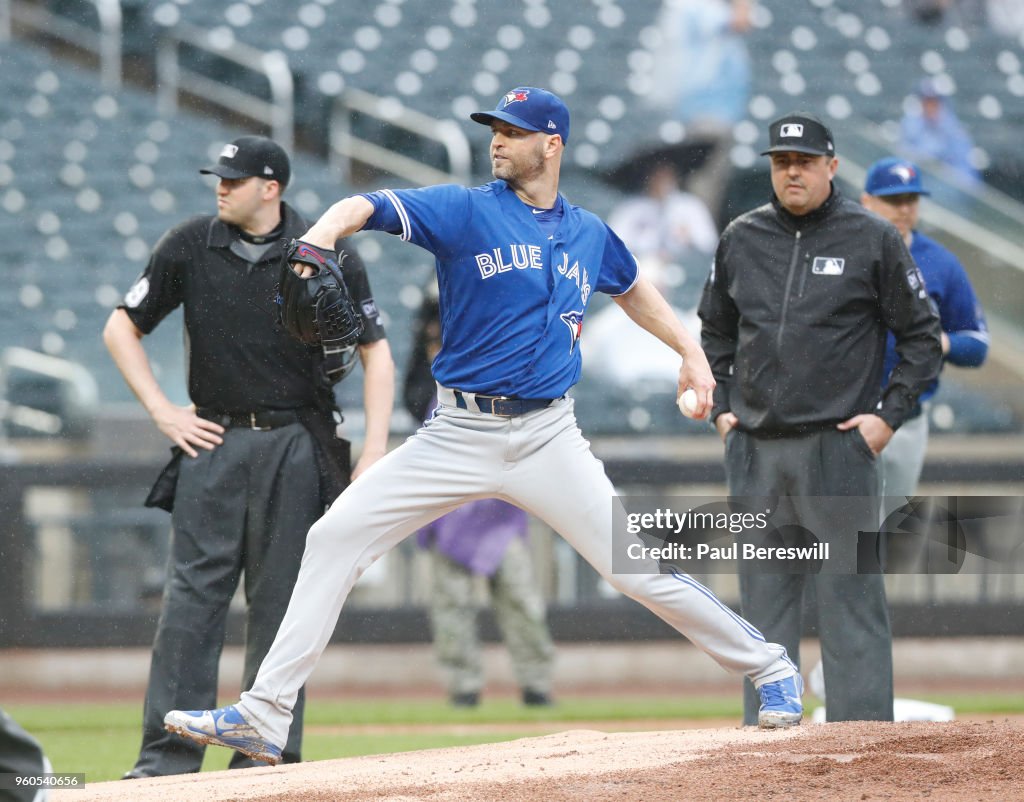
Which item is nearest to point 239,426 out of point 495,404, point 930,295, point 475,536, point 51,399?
point 495,404

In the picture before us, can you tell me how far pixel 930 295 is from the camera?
599cm

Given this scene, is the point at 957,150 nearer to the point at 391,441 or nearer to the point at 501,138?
the point at 391,441

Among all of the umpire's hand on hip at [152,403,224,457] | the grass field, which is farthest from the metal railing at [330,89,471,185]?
the umpire's hand on hip at [152,403,224,457]

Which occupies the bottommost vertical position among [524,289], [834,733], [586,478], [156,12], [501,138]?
[834,733]

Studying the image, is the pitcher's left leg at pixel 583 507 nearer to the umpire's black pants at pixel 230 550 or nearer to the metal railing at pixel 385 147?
the umpire's black pants at pixel 230 550

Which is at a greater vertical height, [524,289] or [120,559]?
[524,289]

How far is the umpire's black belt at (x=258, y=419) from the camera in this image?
4.95 meters

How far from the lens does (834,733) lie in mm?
4164

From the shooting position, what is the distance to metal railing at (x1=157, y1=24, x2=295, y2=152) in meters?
12.3

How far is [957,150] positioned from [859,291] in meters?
7.58

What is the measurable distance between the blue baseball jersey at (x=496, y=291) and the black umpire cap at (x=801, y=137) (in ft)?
3.71

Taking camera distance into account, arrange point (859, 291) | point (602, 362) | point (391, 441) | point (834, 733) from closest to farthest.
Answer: point (834, 733), point (859, 291), point (391, 441), point (602, 362)

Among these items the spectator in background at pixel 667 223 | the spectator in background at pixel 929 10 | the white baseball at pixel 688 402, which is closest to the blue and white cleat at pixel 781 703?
the white baseball at pixel 688 402

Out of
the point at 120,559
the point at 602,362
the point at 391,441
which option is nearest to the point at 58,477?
the point at 120,559
